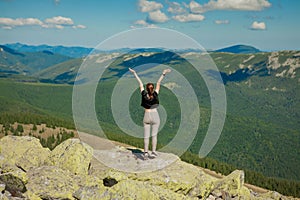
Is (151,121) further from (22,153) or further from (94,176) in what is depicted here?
(22,153)

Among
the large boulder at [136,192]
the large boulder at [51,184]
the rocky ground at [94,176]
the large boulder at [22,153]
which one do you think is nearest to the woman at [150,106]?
the rocky ground at [94,176]

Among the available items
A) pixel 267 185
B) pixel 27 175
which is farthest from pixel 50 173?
pixel 267 185

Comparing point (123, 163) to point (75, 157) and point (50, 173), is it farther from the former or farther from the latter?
point (50, 173)

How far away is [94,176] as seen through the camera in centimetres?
2102

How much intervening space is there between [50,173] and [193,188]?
10121 millimetres

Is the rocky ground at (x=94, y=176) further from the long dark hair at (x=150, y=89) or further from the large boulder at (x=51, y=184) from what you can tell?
the long dark hair at (x=150, y=89)

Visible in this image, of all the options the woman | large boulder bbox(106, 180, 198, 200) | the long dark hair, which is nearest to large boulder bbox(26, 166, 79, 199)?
large boulder bbox(106, 180, 198, 200)

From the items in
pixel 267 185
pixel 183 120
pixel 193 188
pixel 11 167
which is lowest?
pixel 267 185

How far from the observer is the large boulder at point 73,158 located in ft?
75.1

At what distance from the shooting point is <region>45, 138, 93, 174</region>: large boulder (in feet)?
75.1

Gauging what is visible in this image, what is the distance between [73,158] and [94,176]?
2990 millimetres

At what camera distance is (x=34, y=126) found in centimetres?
17300

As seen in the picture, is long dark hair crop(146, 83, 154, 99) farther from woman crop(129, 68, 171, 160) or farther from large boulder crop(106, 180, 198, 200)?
large boulder crop(106, 180, 198, 200)

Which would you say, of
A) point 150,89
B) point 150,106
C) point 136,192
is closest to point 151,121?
point 150,106
